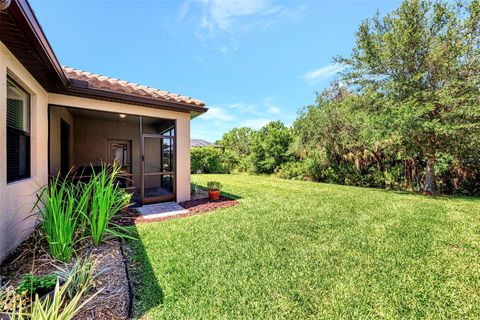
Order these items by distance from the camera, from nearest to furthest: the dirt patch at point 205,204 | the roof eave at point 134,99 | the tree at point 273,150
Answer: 1. the roof eave at point 134,99
2. the dirt patch at point 205,204
3. the tree at point 273,150

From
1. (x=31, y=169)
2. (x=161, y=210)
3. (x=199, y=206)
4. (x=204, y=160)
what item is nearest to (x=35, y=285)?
(x=31, y=169)

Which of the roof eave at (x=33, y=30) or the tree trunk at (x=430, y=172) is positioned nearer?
the roof eave at (x=33, y=30)

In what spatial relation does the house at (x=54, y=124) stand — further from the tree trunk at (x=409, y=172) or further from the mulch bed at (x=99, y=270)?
the tree trunk at (x=409, y=172)

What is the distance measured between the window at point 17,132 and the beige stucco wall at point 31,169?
0.10 meters

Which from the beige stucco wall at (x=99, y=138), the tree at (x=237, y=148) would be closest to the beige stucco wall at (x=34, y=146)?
the beige stucco wall at (x=99, y=138)

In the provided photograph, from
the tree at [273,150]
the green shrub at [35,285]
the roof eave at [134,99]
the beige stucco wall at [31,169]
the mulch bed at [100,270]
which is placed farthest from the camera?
the tree at [273,150]

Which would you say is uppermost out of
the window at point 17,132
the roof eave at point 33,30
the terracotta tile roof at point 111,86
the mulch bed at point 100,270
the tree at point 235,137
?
the tree at point 235,137

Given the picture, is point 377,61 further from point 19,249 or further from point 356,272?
point 19,249

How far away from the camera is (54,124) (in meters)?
6.02

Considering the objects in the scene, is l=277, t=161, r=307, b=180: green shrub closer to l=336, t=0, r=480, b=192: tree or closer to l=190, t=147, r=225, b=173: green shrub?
l=190, t=147, r=225, b=173: green shrub

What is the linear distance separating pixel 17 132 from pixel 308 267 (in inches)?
210

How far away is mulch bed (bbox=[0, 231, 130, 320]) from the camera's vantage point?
209 centimetres

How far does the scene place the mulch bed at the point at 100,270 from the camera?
6.87 ft

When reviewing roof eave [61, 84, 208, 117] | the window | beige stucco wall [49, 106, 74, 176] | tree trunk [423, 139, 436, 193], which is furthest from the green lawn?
tree trunk [423, 139, 436, 193]
